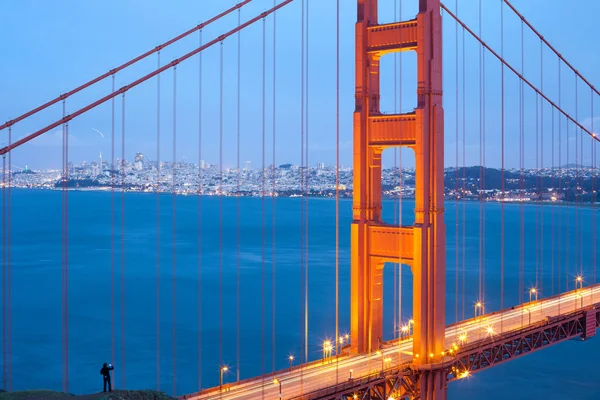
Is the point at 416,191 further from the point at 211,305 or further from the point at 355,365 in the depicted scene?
the point at 211,305

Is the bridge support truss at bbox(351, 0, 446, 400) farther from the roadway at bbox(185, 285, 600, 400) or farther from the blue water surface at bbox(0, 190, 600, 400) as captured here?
the blue water surface at bbox(0, 190, 600, 400)

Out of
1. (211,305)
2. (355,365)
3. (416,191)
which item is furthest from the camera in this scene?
(211,305)

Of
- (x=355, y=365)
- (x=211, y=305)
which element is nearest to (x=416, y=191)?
(x=355, y=365)

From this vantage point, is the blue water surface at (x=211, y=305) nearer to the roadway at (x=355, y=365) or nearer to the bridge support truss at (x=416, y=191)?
the roadway at (x=355, y=365)

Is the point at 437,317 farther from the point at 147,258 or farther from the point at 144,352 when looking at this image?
the point at 147,258

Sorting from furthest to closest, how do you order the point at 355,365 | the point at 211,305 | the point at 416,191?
the point at 211,305 → the point at 416,191 → the point at 355,365

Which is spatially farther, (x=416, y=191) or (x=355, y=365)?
(x=416, y=191)

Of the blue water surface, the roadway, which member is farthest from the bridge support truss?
the blue water surface
